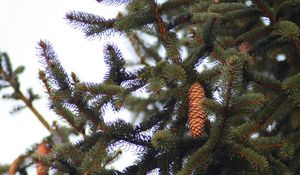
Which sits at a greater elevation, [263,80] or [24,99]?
[24,99]

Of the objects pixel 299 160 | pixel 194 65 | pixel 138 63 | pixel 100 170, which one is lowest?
pixel 299 160

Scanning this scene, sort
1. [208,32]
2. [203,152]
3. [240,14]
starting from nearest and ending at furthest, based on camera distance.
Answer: [203,152]
[208,32]
[240,14]

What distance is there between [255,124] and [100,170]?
0.81 metres

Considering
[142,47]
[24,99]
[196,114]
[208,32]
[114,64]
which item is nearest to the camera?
[196,114]

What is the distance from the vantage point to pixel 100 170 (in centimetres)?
242

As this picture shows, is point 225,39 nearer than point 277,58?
Yes

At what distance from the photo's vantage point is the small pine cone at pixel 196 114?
2193 millimetres

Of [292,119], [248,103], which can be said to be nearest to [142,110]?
[292,119]

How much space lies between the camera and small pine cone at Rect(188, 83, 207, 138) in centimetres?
219

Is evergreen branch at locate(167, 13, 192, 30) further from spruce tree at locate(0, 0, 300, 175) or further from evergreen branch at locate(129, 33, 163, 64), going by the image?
evergreen branch at locate(129, 33, 163, 64)

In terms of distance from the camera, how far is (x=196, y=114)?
2.22m

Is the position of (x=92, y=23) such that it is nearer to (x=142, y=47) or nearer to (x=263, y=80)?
(x=263, y=80)

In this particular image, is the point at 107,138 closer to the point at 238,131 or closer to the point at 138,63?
the point at 238,131

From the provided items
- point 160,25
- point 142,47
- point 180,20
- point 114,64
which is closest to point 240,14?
point 180,20
